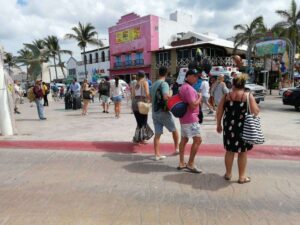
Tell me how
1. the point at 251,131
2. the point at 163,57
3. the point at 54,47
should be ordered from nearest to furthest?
1. the point at 251,131
2. the point at 163,57
3. the point at 54,47

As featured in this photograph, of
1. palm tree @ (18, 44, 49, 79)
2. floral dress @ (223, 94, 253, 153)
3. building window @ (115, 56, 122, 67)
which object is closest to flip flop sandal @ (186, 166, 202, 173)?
floral dress @ (223, 94, 253, 153)

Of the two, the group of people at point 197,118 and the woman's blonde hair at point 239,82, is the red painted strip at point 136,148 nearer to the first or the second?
the group of people at point 197,118

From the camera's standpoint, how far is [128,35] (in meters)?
46.7

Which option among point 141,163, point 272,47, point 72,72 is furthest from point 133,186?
point 72,72

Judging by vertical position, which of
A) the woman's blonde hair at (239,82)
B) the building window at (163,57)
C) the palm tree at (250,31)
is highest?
the palm tree at (250,31)

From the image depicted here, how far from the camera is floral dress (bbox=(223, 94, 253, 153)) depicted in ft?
15.1

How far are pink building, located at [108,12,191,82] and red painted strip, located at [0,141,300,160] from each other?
36.5 m

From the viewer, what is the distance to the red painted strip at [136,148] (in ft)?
21.6

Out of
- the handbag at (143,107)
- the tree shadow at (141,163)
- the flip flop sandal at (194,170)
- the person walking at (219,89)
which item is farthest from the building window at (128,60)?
the flip flop sandal at (194,170)

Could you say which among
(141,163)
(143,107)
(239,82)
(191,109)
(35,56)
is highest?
(35,56)

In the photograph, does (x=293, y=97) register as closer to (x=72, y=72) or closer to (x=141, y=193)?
(x=141, y=193)

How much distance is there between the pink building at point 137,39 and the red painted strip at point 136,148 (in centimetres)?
3655

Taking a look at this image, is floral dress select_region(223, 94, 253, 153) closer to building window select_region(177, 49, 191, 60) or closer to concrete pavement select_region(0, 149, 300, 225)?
concrete pavement select_region(0, 149, 300, 225)

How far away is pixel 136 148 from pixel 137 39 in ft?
130
